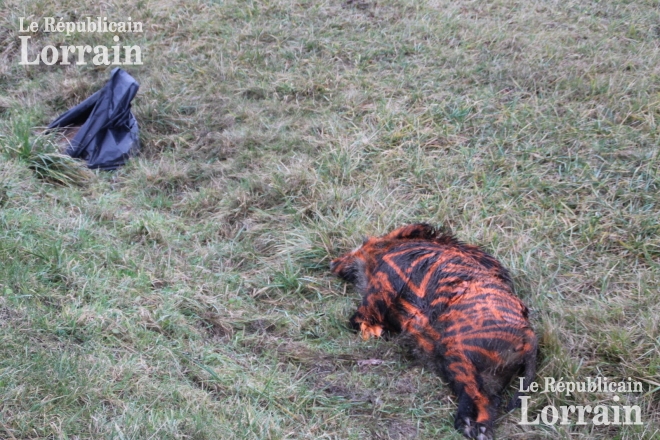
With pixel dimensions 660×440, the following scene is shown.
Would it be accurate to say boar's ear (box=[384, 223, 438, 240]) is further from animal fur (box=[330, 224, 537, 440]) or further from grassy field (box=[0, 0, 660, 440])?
grassy field (box=[0, 0, 660, 440])

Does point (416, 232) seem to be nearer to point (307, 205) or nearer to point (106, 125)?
point (307, 205)

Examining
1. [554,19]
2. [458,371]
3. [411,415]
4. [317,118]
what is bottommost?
[411,415]

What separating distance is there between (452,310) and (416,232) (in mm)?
755

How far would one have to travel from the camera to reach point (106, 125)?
567cm

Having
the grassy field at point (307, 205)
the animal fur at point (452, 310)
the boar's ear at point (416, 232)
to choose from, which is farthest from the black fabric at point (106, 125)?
the boar's ear at point (416, 232)

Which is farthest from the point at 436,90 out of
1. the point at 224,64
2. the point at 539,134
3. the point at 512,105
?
the point at 224,64

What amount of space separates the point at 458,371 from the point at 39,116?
4738mm

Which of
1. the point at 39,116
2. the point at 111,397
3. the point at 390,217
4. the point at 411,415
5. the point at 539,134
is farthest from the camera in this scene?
the point at 39,116

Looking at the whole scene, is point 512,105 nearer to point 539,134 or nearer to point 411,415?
point 539,134

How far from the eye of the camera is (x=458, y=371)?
326cm

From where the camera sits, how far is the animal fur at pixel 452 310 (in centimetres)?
320

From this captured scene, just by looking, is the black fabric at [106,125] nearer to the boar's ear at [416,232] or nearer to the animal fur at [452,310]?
the animal fur at [452,310]

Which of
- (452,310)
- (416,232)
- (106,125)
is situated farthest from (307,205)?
(106,125)

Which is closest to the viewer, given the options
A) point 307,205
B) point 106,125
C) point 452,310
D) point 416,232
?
point 452,310
